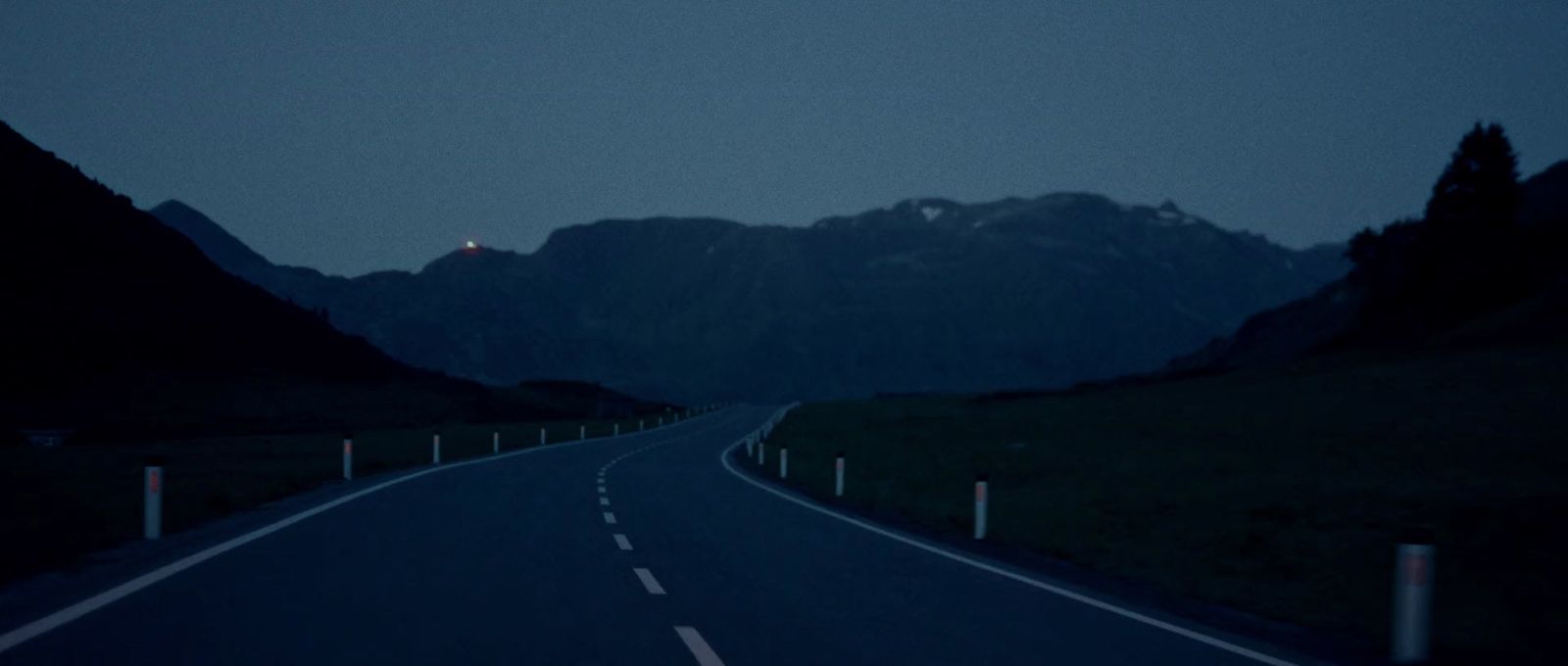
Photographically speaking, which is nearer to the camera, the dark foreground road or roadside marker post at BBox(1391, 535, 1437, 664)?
the dark foreground road

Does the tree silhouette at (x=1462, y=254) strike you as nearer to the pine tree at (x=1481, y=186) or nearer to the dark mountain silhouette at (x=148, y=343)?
the pine tree at (x=1481, y=186)

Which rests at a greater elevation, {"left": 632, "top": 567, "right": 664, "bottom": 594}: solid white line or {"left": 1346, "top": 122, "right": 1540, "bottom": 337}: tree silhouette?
{"left": 1346, "top": 122, "right": 1540, "bottom": 337}: tree silhouette

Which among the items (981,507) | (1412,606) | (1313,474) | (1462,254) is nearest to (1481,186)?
(1462,254)

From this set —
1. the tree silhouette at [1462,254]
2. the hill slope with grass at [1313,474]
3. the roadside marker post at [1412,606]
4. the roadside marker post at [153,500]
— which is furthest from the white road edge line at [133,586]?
the tree silhouette at [1462,254]

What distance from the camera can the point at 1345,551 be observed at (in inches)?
622

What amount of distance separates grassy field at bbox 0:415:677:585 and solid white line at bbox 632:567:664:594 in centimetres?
516

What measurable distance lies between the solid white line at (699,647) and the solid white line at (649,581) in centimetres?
200

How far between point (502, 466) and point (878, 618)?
24713mm

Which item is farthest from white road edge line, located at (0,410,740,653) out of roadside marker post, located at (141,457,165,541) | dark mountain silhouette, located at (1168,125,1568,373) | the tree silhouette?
the tree silhouette

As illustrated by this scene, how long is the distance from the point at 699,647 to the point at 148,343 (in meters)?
90.3

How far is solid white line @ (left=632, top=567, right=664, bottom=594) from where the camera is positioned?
460 inches

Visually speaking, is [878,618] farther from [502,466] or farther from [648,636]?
[502,466]

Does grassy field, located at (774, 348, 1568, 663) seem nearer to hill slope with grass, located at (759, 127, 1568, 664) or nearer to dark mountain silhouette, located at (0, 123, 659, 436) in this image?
hill slope with grass, located at (759, 127, 1568, 664)

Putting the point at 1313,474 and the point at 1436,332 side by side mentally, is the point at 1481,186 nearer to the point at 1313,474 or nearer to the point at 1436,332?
the point at 1436,332
